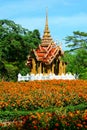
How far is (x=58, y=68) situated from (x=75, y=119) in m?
29.8

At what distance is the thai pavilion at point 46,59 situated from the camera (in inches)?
1433

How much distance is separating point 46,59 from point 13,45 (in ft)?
10.1

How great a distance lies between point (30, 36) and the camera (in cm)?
3531

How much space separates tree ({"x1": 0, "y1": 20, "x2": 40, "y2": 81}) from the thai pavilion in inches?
30.8

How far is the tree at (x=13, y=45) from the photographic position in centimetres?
3453

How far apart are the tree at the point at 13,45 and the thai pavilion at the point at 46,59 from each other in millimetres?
782

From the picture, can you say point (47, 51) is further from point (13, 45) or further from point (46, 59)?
point (13, 45)

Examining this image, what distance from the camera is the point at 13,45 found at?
115ft

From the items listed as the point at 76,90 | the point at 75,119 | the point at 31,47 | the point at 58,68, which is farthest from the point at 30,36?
the point at 75,119

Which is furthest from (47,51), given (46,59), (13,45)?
(13,45)

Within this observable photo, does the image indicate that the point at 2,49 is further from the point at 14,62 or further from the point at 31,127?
the point at 31,127

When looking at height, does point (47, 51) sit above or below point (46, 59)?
above

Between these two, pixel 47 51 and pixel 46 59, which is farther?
pixel 47 51

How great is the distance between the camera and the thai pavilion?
36.4 m
